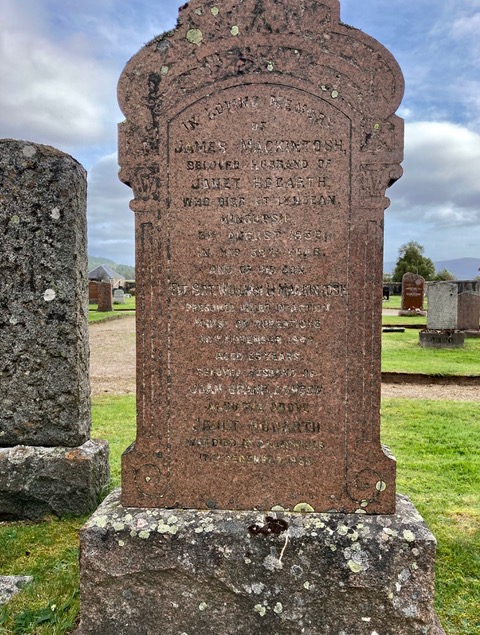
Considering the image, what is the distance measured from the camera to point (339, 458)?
2912 millimetres

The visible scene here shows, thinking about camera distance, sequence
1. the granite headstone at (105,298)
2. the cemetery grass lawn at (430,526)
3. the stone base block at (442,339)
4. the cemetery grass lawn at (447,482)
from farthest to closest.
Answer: the granite headstone at (105,298), the stone base block at (442,339), the cemetery grass lawn at (447,482), the cemetery grass lawn at (430,526)

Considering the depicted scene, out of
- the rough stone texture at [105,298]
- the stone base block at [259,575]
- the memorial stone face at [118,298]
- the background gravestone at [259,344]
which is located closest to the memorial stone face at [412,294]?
the rough stone texture at [105,298]

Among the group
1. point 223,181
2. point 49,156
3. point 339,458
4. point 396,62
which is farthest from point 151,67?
point 339,458

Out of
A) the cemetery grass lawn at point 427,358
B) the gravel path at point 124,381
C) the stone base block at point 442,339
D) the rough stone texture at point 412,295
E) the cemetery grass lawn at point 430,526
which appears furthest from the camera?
the rough stone texture at point 412,295

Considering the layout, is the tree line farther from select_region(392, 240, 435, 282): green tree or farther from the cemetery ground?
the cemetery ground

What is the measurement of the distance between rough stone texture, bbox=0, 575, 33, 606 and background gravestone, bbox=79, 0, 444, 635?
723 millimetres

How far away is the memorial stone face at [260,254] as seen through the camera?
2803 mm

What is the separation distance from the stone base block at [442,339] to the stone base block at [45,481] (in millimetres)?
13091

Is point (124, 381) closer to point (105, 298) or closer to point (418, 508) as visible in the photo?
point (418, 508)

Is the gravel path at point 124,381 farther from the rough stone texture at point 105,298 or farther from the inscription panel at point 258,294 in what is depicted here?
the rough stone texture at point 105,298

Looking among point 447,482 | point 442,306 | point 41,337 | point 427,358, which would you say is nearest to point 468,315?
point 442,306

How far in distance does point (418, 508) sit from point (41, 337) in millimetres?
3631

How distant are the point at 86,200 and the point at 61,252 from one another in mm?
637

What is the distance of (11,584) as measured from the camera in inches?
130
